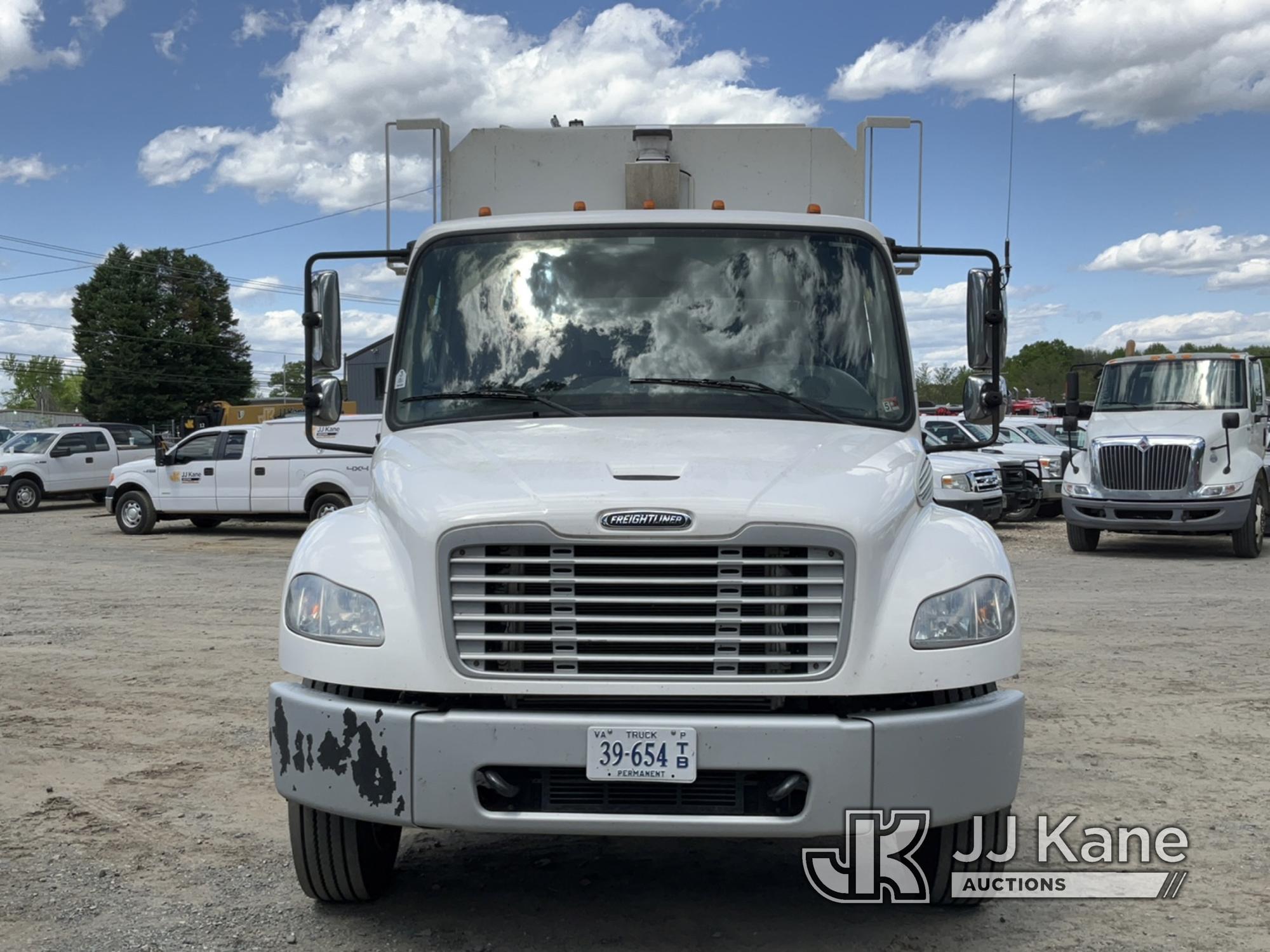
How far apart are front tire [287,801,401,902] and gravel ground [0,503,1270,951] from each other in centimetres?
9

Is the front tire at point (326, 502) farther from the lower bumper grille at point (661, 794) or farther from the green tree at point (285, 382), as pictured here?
the green tree at point (285, 382)

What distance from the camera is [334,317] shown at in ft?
18.9

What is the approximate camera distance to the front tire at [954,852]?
438cm

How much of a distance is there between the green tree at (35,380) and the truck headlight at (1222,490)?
123060mm

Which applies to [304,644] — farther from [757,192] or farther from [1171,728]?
[1171,728]

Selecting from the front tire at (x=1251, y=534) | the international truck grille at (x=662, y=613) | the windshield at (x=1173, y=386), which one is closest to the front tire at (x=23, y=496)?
the windshield at (x=1173, y=386)

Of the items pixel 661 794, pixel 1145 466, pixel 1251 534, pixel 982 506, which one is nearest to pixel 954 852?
pixel 661 794

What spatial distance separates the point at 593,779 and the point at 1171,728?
4.73 metres

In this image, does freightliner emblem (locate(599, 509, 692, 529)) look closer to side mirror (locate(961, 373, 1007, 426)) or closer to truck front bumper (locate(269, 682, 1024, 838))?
truck front bumper (locate(269, 682, 1024, 838))

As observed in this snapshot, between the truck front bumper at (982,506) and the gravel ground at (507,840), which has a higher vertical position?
the truck front bumper at (982,506)

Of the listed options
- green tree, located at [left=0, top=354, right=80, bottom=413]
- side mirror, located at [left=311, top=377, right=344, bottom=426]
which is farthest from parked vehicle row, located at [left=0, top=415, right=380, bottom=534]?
green tree, located at [left=0, top=354, right=80, bottom=413]

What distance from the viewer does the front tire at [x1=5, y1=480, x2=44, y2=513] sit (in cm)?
2784

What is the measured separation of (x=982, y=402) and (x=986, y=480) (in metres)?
14.4

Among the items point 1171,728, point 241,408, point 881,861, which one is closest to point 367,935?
point 881,861
